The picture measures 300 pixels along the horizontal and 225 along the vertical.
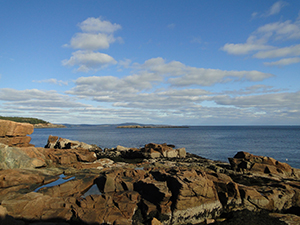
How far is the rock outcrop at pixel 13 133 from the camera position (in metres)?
29.8

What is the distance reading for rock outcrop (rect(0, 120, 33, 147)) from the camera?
2977 centimetres

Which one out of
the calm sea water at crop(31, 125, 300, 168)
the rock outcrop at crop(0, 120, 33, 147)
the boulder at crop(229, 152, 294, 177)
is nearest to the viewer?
the boulder at crop(229, 152, 294, 177)

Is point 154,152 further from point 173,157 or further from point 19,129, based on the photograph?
point 19,129

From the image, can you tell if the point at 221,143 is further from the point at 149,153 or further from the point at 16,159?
the point at 16,159

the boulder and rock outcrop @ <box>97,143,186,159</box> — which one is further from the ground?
the boulder

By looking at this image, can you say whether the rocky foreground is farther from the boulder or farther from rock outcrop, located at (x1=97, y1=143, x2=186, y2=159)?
rock outcrop, located at (x1=97, y1=143, x2=186, y2=159)

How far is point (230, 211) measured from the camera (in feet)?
51.2

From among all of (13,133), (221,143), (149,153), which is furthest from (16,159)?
(221,143)

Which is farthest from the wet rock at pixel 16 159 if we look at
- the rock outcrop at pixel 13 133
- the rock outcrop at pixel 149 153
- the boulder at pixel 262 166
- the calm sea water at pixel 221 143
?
the calm sea water at pixel 221 143

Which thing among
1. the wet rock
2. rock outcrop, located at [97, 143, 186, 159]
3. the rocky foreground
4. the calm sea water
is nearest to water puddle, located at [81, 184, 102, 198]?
the rocky foreground

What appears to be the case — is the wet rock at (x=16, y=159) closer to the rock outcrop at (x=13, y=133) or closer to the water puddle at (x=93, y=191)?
the rock outcrop at (x=13, y=133)

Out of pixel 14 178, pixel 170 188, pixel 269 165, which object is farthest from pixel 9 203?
pixel 269 165

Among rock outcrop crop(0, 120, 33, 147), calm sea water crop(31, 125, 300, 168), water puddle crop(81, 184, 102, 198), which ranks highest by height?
rock outcrop crop(0, 120, 33, 147)

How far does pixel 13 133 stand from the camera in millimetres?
30844
